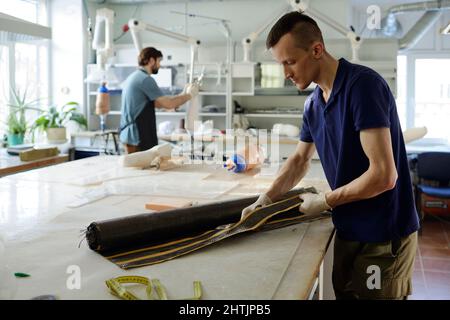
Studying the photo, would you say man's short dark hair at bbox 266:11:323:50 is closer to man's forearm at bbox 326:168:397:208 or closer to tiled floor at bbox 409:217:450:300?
man's forearm at bbox 326:168:397:208

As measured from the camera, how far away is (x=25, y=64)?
5.86 m

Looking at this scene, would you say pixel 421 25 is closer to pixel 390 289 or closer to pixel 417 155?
pixel 417 155

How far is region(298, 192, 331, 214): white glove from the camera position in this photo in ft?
5.22

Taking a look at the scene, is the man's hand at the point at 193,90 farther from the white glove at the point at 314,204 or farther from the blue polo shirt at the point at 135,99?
the white glove at the point at 314,204

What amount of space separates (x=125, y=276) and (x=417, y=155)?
188 inches

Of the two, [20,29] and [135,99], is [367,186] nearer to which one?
[20,29]

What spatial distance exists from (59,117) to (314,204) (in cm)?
511

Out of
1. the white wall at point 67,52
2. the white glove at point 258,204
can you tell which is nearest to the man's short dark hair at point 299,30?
the white glove at point 258,204

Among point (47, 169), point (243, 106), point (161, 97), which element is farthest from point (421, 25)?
point (47, 169)

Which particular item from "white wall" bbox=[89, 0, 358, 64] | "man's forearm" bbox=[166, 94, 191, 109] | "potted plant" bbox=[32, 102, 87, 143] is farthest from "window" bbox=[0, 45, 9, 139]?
"man's forearm" bbox=[166, 94, 191, 109]

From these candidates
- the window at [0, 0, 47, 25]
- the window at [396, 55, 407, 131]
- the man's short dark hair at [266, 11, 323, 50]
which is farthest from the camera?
the window at [396, 55, 407, 131]

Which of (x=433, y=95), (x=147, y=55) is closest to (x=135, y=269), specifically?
(x=147, y=55)

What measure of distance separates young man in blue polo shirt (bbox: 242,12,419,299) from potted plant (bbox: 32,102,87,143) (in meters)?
4.54

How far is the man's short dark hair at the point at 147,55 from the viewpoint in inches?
146
